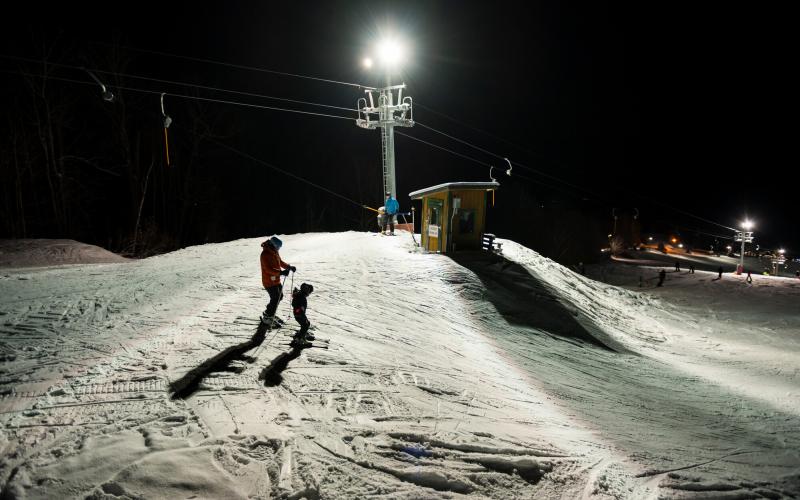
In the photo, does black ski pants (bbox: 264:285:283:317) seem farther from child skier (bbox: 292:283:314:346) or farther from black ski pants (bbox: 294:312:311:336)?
black ski pants (bbox: 294:312:311:336)

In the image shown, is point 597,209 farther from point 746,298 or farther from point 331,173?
point 746,298

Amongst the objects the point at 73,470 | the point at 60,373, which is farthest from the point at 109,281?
the point at 73,470

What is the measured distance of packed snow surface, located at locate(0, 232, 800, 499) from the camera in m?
3.92

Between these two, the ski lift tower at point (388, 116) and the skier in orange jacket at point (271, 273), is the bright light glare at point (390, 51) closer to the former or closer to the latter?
the ski lift tower at point (388, 116)

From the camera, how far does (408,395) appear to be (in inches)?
225

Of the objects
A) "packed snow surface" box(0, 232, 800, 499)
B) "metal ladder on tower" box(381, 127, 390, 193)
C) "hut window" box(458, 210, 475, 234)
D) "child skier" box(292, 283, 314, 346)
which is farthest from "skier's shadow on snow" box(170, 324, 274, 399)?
"metal ladder on tower" box(381, 127, 390, 193)

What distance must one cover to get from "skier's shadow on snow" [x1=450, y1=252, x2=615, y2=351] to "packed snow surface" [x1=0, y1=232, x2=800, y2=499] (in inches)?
4.7

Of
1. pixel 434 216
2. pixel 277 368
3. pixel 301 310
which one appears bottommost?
pixel 277 368

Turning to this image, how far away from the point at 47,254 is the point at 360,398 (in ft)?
56.7

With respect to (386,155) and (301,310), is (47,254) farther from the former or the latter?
(301,310)

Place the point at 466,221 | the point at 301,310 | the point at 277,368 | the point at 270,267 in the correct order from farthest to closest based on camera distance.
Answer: the point at 466,221 < the point at 270,267 < the point at 301,310 < the point at 277,368

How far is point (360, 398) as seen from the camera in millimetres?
5426

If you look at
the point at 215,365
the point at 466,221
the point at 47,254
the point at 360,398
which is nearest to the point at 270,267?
the point at 215,365

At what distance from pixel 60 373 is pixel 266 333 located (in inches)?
115
